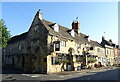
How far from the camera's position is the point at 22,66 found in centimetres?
3083

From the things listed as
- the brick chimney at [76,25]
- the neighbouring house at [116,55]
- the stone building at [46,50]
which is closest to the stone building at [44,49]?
the stone building at [46,50]

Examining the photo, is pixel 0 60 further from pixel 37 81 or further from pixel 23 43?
pixel 37 81

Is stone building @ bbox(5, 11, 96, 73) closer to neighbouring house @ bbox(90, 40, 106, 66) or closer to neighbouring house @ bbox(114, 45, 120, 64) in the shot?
neighbouring house @ bbox(90, 40, 106, 66)

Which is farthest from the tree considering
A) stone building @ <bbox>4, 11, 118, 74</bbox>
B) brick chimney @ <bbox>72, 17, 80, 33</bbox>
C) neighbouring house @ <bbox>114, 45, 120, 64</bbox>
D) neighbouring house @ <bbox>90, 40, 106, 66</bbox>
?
neighbouring house @ <bbox>114, 45, 120, 64</bbox>

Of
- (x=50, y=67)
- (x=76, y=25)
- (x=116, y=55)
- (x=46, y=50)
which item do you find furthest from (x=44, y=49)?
(x=116, y=55)

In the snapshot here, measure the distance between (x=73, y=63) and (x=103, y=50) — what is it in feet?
68.1

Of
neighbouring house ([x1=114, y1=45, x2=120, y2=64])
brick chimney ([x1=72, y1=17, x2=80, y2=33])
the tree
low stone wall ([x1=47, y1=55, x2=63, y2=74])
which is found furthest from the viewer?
neighbouring house ([x1=114, y1=45, x2=120, y2=64])

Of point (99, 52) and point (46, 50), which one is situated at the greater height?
point (46, 50)

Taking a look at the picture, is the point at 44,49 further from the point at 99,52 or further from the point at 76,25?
the point at 99,52

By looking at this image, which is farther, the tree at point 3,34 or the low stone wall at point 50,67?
the low stone wall at point 50,67

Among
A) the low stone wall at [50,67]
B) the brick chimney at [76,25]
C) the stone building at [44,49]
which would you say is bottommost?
the low stone wall at [50,67]

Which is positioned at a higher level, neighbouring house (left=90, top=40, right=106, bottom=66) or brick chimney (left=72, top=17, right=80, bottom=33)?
brick chimney (left=72, top=17, right=80, bottom=33)

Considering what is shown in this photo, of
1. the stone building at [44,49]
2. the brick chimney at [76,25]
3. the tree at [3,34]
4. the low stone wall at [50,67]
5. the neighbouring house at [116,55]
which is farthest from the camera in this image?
the neighbouring house at [116,55]

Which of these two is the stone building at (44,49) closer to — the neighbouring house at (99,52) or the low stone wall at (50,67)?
the low stone wall at (50,67)
